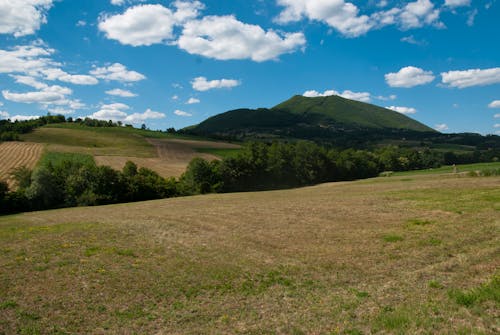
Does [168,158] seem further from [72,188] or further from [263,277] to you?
[263,277]

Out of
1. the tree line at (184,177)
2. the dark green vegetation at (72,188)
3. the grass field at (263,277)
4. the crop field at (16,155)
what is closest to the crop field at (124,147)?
the crop field at (16,155)

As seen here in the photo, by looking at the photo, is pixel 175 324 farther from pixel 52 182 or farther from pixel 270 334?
pixel 52 182

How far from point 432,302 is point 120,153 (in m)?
A: 120

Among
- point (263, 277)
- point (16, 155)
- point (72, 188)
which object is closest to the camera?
point (263, 277)

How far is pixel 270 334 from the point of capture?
32.9 ft

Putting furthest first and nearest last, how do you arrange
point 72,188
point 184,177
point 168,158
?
point 168,158 < point 184,177 < point 72,188

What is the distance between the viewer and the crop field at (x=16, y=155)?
3285 inches

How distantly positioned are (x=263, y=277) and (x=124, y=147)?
12717cm

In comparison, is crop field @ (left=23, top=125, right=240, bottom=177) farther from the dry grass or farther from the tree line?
the tree line

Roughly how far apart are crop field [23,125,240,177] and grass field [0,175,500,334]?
69.8 meters

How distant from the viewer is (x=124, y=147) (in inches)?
5182

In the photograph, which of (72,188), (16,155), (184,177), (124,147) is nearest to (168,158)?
(124,147)

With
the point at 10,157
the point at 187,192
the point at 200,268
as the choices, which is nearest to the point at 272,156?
the point at 187,192

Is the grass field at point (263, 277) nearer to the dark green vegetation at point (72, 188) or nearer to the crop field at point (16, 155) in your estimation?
the dark green vegetation at point (72, 188)
